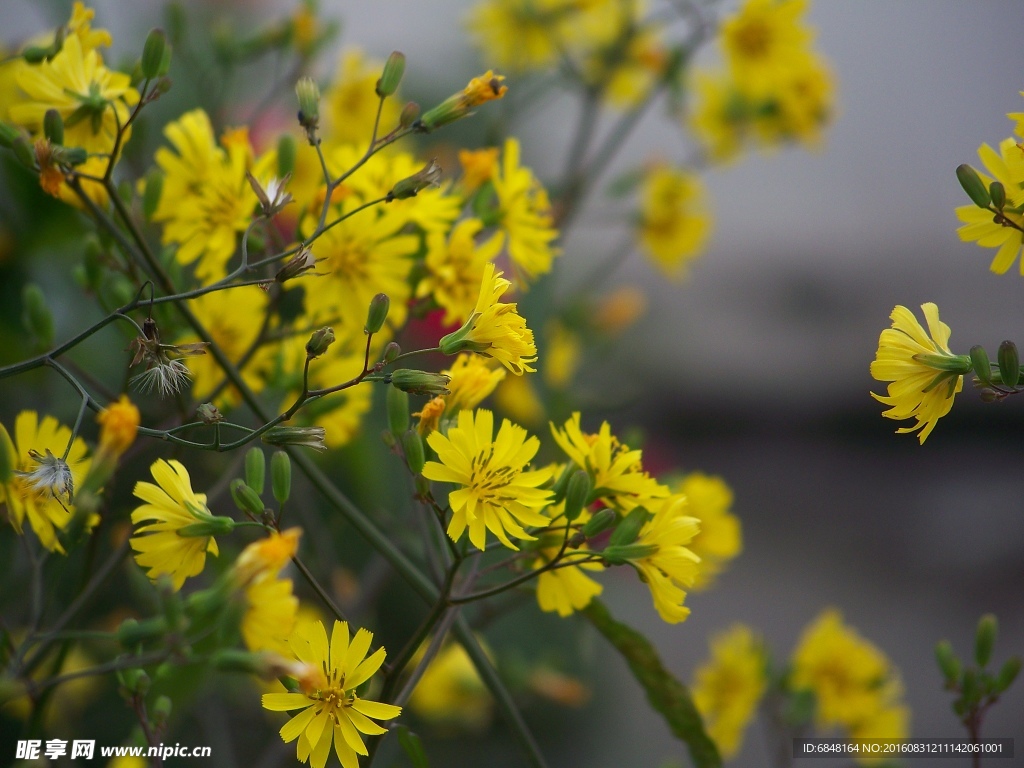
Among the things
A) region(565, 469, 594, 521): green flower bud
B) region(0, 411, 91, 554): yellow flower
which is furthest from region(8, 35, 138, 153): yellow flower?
region(565, 469, 594, 521): green flower bud

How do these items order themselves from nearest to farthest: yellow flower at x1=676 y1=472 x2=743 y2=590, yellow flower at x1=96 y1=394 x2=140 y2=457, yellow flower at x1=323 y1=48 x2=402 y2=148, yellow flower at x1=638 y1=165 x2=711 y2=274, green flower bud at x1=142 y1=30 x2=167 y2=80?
yellow flower at x1=96 y1=394 x2=140 y2=457 → green flower bud at x1=142 y1=30 x2=167 y2=80 → yellow flower at x1=676 y1=472 x2=743 y2=590 → yellow flower at x1=323 y1=48 x2=402 y2=148 → yellow flower at x1=638 y1=165 x2=711 y2=274

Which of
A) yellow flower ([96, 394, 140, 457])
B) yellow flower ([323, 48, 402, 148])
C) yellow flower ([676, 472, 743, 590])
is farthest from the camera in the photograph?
yellow flower ([323, 48, 402, 148])

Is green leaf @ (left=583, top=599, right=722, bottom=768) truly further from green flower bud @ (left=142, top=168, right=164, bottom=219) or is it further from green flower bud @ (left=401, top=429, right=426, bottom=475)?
green flower bud @ (left=142, top=168, right=164, bottom=219)

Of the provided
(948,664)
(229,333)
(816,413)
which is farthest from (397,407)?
(816,413)

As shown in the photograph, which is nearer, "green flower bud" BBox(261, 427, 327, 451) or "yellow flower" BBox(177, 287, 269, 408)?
"green flower bud" BBox(261, 427, 327, 451)

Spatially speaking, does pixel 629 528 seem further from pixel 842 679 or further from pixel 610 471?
pixel 842 679

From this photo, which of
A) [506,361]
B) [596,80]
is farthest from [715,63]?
[506,361]

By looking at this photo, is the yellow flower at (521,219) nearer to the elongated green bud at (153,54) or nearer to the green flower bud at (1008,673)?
the elongated green bud at (153,54)
